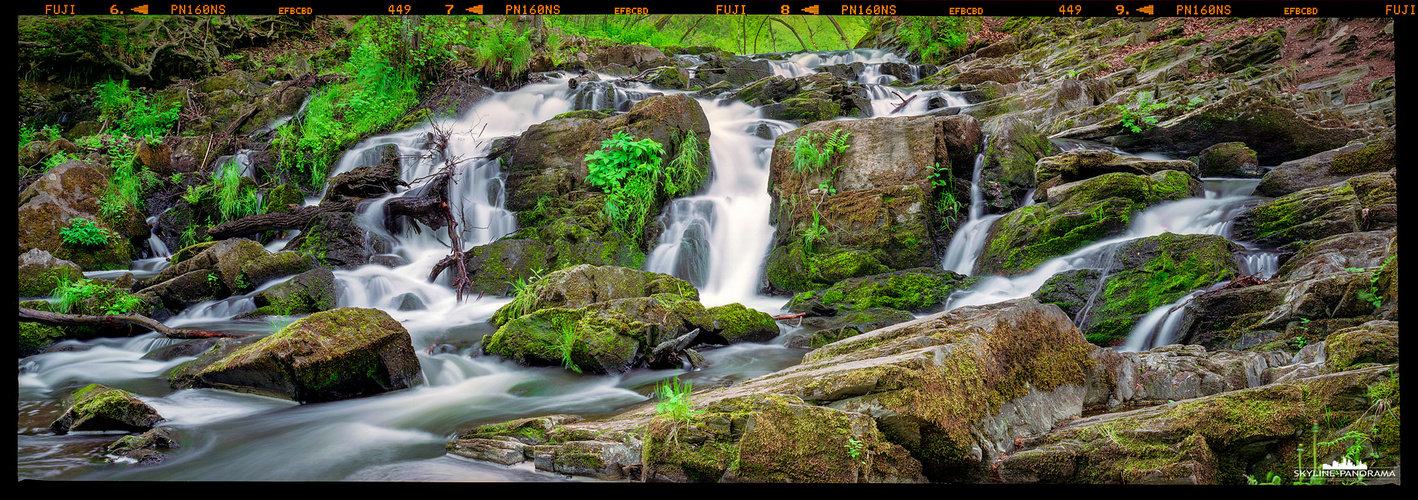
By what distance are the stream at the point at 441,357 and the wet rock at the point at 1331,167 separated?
0.43 metres

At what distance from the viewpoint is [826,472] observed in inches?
89.0

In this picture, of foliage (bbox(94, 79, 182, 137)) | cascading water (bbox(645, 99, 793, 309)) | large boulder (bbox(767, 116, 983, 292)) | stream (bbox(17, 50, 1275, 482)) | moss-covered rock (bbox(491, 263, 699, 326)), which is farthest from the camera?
foliage (bbox(94, 79, 182, 137))

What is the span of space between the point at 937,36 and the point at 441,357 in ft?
53.6

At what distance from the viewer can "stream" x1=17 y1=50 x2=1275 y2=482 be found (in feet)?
11.7

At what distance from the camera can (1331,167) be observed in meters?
Result: 7.31

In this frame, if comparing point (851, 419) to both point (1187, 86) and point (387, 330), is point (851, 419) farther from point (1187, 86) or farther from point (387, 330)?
point (1187, 86)

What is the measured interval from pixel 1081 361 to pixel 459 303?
6.66 meters

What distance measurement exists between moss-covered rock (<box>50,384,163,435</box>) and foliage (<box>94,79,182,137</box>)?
37.6ft

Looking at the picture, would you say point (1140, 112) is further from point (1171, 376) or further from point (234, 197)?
point (234, 197)

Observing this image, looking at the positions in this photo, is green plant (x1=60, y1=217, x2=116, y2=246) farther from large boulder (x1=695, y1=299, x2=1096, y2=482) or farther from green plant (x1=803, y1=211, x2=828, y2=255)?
large boulder (x1=695, y1=299, x2=1096, y2=482)

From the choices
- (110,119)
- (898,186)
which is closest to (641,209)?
(898,186)

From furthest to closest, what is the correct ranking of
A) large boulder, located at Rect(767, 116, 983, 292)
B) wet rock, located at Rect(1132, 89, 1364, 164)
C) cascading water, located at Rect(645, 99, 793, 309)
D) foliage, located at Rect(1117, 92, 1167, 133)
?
foliage, located at Rect(1117, 92, 1167, 133), cascading water, located at Rect(645, 99, 793, 309), wet rock, located at Rect(1132, 89, 1364, 164), large boulder, located at Rect(767, 116, 983, 292)

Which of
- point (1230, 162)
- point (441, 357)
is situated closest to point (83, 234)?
point (441, 357)

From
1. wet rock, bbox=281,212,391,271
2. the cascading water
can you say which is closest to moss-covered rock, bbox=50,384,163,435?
wet rock, bbox=281,212,391,271
